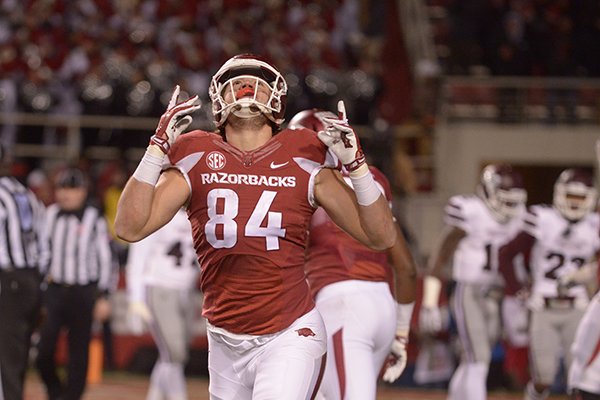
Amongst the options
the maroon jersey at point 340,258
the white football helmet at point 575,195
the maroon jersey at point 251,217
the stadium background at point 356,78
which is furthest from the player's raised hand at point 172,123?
the stadium background at point 356,78

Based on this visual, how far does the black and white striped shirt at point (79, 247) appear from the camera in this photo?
8.20 m

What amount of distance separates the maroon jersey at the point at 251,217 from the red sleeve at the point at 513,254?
3.96 m

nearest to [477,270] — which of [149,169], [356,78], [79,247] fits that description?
[79,247]

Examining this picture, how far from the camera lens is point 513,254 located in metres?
7.75

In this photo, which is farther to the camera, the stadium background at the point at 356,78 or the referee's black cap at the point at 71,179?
the stadium background at the point at 356,78

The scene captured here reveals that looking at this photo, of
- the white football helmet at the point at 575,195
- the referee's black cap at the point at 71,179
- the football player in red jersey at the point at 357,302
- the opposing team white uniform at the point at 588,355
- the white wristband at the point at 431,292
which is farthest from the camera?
the referee's black cap at the point at 71,179

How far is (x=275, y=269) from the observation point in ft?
12.9

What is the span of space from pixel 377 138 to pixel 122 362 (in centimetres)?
353

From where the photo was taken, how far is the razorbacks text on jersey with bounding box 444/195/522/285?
7.87m

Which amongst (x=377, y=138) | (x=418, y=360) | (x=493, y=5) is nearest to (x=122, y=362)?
(x=418, y=360)

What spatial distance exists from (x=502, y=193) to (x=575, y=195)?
0.47 m

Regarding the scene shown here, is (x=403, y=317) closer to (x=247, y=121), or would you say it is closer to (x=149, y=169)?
(x=247, y=121)

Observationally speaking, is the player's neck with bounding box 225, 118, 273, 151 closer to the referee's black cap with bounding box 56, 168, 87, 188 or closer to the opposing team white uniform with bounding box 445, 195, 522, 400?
the opposing team white uniform with bounding box 445, 195, 522, 400

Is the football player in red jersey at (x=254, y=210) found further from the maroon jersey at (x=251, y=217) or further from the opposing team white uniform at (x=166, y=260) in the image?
the opposing team white uniform at (x=166, y=260)
